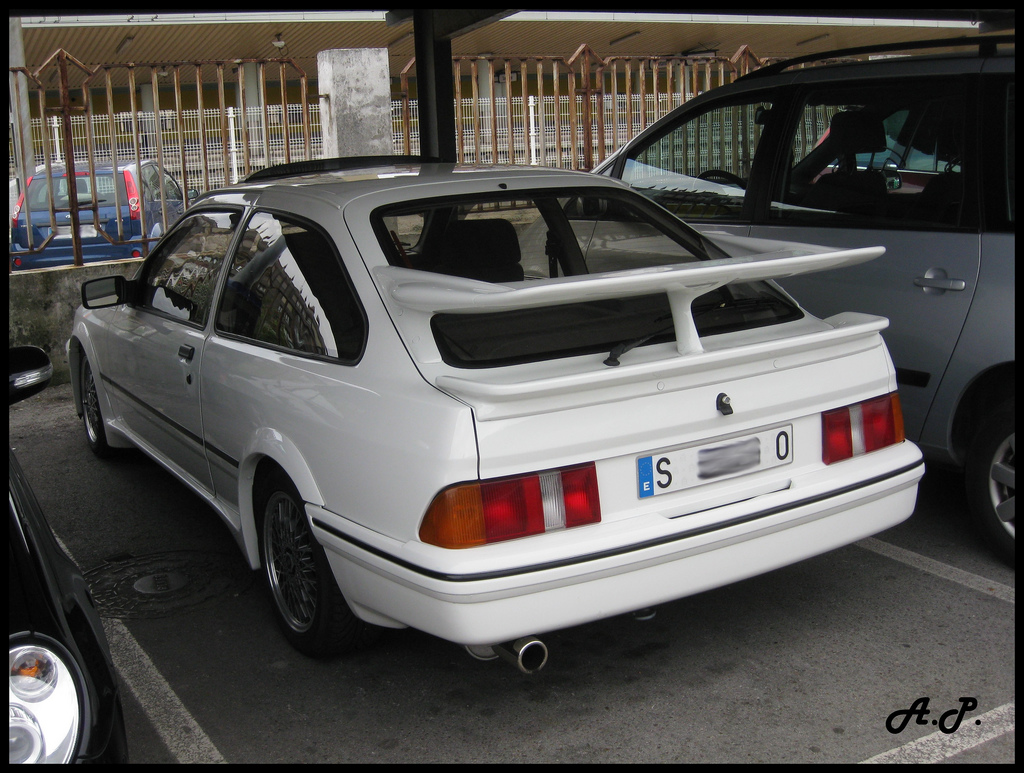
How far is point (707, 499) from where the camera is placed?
292cm

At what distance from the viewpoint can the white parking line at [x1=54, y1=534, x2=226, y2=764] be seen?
2961 millimetres

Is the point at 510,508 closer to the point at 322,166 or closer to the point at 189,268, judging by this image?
the point at 189,268

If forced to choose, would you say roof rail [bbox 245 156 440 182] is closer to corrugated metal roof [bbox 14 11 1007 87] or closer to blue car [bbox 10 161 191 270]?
blue car [bbox 10 161 191 270]

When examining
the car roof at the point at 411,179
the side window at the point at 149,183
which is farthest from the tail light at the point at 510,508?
the side window at the point at 149,183

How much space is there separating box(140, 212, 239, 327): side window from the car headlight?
6.76ft

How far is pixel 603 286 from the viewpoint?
2.68 m

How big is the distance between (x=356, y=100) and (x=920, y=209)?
8.80 meters

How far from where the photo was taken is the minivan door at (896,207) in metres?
4.09

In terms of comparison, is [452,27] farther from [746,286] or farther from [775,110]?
[746,286]

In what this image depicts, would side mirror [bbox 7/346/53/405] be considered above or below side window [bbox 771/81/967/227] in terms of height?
below

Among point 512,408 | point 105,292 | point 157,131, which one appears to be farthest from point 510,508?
point 157,131

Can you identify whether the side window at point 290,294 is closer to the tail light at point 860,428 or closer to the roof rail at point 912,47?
the tail light at point 860,428

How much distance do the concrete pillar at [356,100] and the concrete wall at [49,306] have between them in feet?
12.9

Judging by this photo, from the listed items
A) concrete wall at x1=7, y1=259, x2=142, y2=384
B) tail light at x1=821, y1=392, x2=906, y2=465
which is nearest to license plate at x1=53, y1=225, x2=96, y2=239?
concrete wall at x1=7, y1=259, x2=142, y2=384
